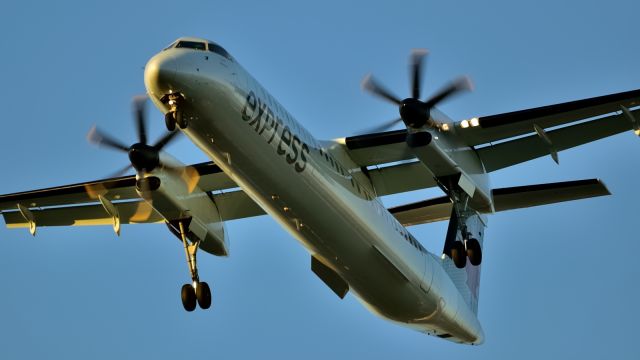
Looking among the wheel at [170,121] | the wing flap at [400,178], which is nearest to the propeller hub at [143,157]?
the wheel at [170,121]

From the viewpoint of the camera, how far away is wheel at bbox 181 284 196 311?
2144 cm

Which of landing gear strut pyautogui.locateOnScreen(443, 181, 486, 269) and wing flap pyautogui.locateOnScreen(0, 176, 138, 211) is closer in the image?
landing gear strut pyautogui.locateOnScreen(443, 181, 486, 269)

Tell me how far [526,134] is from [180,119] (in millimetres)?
7943

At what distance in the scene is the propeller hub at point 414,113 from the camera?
65.3 feet

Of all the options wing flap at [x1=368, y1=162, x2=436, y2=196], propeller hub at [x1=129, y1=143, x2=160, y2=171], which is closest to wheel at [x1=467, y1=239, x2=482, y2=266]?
wing flap at [x1=368, y1=162, x2=436, y2=196]

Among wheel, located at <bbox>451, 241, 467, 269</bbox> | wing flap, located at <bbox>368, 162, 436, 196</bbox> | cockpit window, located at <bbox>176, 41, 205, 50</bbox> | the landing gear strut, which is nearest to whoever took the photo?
cockpit window, located at <bbox>176, 41, 205, 50</bbox>

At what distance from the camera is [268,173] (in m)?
18.5

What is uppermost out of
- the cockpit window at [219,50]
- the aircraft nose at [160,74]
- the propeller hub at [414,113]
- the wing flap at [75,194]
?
the propeller hub at [414,113]

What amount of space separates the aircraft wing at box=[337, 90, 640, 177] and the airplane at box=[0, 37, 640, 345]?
3 centimetres

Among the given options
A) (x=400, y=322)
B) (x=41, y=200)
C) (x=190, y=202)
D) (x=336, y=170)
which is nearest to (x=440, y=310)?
(x=400, y=322)

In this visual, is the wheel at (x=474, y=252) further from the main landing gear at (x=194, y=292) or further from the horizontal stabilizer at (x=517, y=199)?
the main landing gear at (x=194, y=292)

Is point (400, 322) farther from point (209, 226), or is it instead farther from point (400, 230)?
point (209, 226)

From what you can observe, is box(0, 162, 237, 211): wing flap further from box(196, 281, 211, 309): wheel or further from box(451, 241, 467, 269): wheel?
box(451, 241, 467, 269): wheel

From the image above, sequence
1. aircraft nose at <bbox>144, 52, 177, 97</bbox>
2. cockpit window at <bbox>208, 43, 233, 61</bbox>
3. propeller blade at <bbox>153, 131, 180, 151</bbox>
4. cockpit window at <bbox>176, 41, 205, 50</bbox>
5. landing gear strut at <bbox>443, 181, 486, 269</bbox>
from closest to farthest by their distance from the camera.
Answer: aircraft nose at <bbox>144, 52, 177, 97</bbox> < cockpit window at <bbox>176, 41, 205, 50</bbox> < cockpit window at <bbox>208, 43, 233, 61</bbox> < propeller blade at <bbox>153, 131, 180, 151</bbox> < landing gear strut at <bbox>443, 181, 486, 269</bbox>
